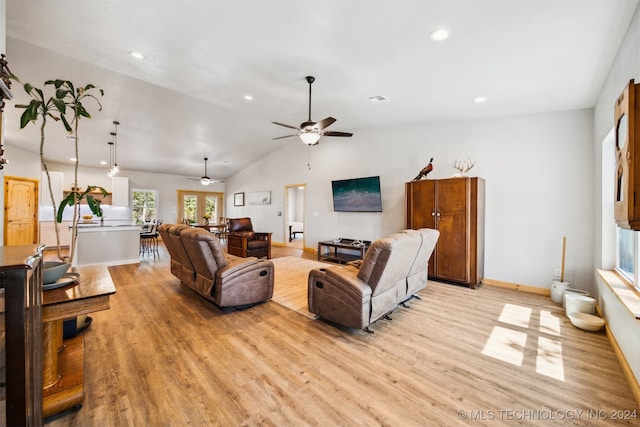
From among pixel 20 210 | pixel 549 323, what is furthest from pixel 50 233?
pixel 549 323

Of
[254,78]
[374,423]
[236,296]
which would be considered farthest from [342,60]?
[374,423]

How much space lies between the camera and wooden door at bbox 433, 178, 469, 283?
3980 millimetres

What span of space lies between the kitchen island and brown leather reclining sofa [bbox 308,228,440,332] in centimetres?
489

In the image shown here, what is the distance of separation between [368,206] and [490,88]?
3.08 meters

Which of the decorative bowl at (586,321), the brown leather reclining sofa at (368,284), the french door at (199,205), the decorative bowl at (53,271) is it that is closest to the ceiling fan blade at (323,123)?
the brown leather reclining sofa at (368,284)

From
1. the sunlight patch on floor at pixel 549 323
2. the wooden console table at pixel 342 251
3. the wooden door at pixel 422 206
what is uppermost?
the wooden door at pixel 422 206

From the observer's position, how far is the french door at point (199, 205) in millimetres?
10219

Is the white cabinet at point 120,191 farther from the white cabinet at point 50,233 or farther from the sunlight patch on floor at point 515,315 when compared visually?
Answer: the sunlight patch on floor at point 515,315

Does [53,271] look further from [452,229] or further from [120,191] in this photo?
[120,191]

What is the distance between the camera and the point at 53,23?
268cm

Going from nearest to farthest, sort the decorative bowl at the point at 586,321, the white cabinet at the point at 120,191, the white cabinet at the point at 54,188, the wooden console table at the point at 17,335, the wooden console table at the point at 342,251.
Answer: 1. the wooden console table at the point at 17,335
2. the decorative bowl at the point at 586,321
3. the wooden console table at the point at 342,251
4. the white cabinet at the point at 54,188
5. the white cabinet at the point at 120,191

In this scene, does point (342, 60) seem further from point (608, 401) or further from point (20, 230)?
point (20, 230)

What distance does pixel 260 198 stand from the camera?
8969mm

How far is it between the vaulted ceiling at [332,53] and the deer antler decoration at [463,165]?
2.45 ft
